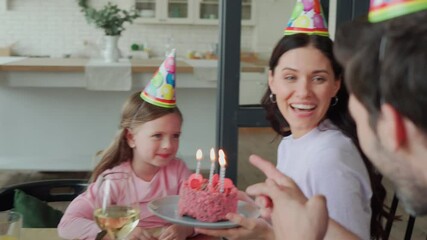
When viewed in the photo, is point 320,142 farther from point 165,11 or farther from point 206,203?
point 165,11

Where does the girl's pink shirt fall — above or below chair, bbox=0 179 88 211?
above

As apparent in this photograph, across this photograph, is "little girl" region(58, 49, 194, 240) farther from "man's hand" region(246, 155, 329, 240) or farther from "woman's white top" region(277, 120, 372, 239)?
"man's hand" region(246, 155, 329, 240)

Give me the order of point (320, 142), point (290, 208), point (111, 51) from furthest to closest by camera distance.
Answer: point (111, 51), point (320, 142), point (290, 208)

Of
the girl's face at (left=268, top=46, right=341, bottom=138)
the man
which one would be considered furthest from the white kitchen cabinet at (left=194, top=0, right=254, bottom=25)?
the man

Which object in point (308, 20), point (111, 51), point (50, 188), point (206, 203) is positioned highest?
point (308, 20)

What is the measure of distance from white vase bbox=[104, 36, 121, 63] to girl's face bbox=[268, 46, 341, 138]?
126 inches

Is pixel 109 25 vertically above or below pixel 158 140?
above

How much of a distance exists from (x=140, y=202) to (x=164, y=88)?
1.21ft

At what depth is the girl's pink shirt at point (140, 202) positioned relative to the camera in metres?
1.58

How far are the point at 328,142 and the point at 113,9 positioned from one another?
11.9 feet

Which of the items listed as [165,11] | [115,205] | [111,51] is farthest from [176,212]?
[165,11]

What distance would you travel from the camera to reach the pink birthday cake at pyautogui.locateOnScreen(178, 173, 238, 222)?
62.6 inches

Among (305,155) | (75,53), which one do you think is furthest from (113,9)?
(305,155)

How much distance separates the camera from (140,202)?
1.89 metres
